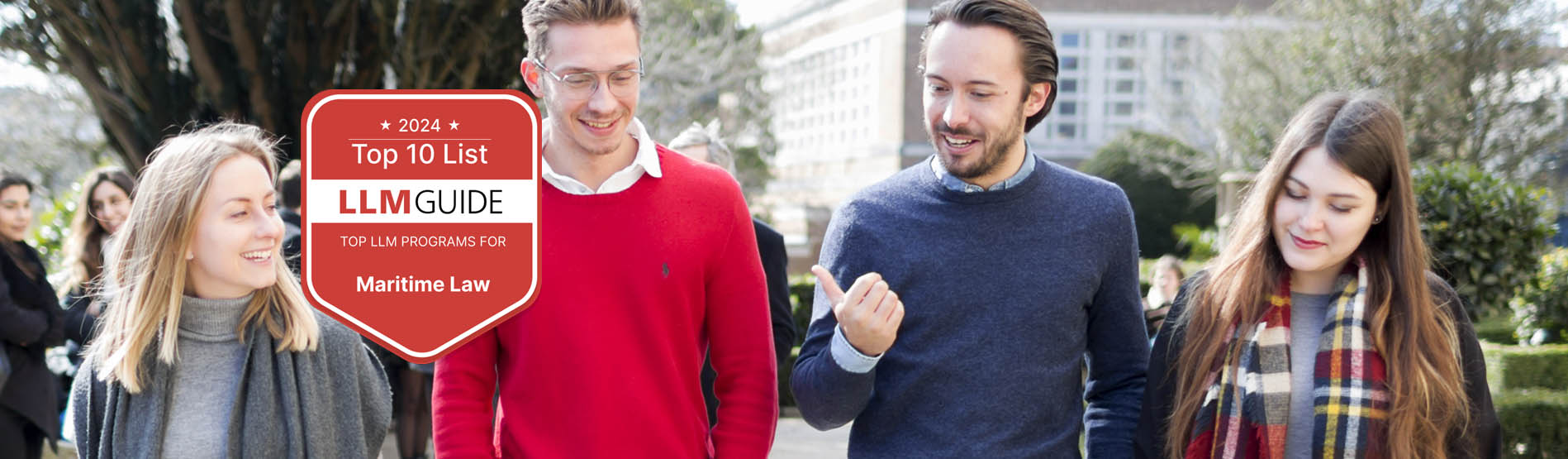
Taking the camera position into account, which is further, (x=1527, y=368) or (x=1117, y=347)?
(x=1527, y=368)

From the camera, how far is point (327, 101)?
2.31 meters

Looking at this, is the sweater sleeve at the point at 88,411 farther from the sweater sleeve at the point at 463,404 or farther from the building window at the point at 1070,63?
the building window at the point at 1070,63

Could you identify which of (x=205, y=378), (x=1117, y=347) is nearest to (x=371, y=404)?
(x=205, y=378)

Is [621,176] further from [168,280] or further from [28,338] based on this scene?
[28,338]

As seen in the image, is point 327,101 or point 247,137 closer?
point 327,101

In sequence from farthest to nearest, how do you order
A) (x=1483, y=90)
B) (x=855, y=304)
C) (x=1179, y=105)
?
(x=1179, y=105) → (x=1483, y=90) → (x=855, y=304)

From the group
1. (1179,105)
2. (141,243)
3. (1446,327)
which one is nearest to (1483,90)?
(1179,105)

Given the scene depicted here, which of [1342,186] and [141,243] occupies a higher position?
[1342,186]

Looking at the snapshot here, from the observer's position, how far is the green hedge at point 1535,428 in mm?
5672

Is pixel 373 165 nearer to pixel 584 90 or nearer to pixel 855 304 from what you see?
pixel 584 90

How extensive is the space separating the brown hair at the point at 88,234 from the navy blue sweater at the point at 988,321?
397 cm

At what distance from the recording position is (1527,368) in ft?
23.1

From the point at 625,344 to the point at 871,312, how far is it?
0.44m

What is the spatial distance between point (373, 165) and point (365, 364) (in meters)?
0.65
